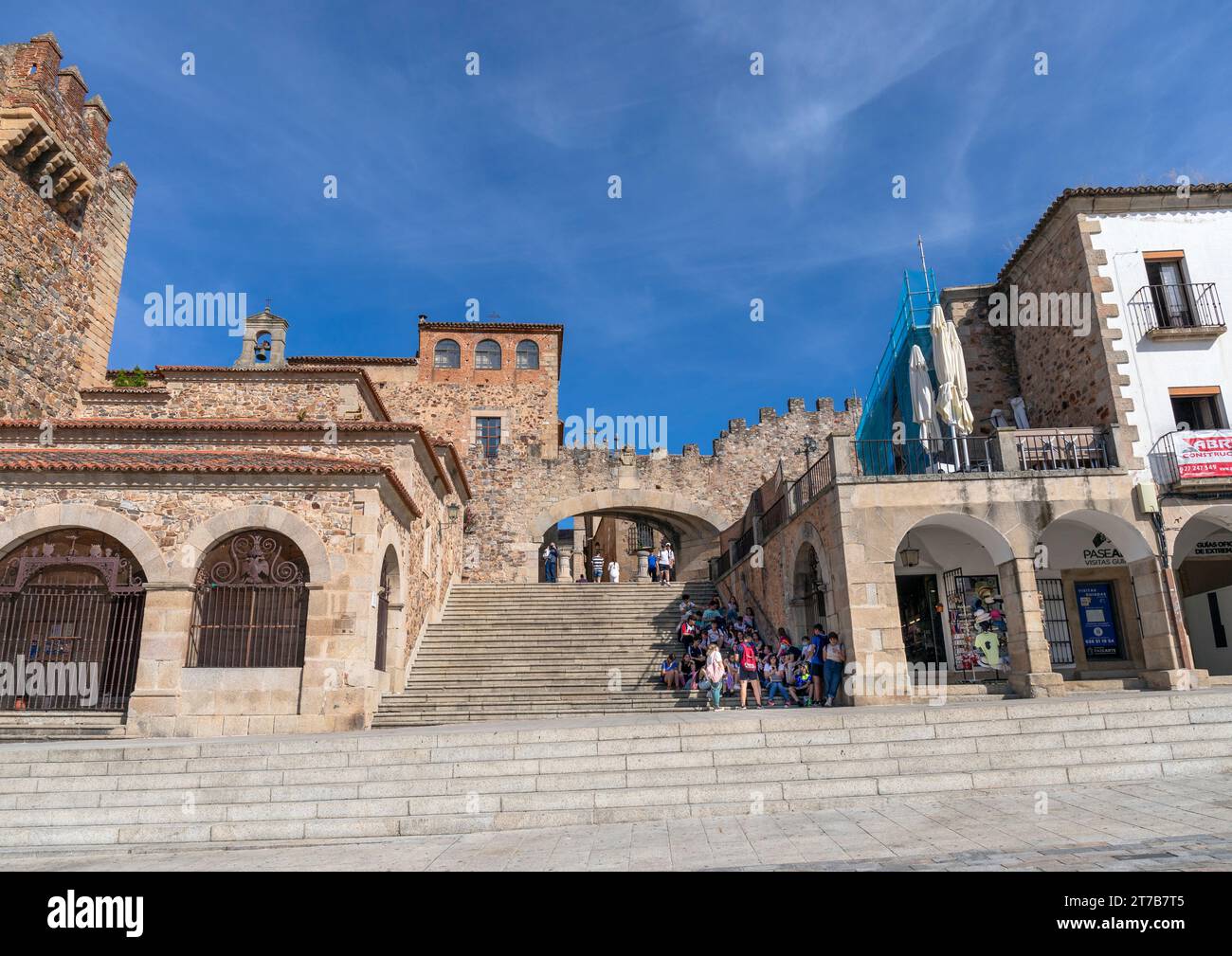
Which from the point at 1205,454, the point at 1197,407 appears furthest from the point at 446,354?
the point at 1205,454

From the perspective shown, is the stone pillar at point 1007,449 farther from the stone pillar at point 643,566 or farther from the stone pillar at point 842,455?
the stone pillar at point 643,566

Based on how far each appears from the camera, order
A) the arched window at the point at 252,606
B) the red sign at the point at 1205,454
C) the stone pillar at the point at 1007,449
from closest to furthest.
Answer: the arched window at the point at 252,606 < the red sign at the point at 1205,454 < the stone pillar at the point at 1007,449

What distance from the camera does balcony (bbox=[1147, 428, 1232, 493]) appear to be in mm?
12945

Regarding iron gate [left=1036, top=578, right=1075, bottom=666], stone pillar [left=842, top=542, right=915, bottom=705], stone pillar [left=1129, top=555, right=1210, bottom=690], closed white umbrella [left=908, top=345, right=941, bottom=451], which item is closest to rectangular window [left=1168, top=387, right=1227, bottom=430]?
stone pillar [left=1129, top=555, right=1210, bottom=690]

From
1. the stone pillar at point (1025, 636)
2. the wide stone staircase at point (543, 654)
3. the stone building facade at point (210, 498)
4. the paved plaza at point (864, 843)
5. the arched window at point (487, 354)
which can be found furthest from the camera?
the arched window at point (487, 354)

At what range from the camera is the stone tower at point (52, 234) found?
16938 mm

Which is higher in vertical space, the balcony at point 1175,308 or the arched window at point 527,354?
the arched window at point 527,354

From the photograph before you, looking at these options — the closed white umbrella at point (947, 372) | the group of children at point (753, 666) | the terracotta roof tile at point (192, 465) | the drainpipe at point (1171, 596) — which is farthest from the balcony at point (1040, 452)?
the terracotta roof tile at point (192, 465)

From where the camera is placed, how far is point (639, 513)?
26.8 meters

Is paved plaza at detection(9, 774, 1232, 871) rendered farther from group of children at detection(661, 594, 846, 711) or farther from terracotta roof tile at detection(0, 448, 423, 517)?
terracotta roof tile at detection(0, 448, 423, 517)

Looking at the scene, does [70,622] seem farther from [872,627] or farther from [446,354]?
[446,354]

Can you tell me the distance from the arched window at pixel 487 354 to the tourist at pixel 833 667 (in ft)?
63.9
